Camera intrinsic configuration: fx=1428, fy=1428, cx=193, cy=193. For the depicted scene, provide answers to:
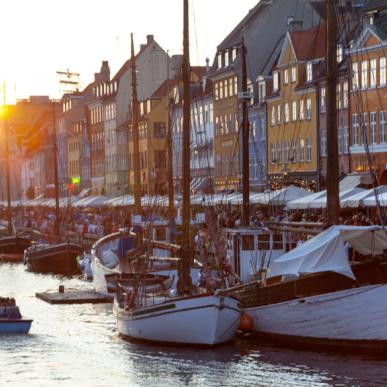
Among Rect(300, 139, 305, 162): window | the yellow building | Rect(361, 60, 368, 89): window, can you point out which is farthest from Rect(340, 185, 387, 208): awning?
Rect(300, 139, 305, 162): window

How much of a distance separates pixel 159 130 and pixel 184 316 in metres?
95.2

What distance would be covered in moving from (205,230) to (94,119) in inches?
4518

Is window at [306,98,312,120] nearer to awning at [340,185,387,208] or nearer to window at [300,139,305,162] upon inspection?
window at [300,139,305,162]

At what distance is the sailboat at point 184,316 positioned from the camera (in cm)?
3606

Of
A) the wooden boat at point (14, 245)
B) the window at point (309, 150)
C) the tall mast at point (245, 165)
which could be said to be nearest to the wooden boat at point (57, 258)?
the wooden boat at point (14, 245)

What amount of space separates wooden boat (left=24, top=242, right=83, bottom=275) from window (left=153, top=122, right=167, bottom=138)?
51.2 metres

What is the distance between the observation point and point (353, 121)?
262 ft

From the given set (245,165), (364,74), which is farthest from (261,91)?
(245,165)

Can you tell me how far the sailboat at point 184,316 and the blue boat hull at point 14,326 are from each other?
3278mm

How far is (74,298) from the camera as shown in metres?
54.6

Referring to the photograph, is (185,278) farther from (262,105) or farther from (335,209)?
(262,105)

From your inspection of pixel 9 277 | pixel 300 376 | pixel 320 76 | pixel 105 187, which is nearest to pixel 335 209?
pixel 300 376

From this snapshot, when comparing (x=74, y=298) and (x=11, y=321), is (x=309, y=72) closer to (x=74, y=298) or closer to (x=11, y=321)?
(x=74, y=298)

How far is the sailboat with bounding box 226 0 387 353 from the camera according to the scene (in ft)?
113
